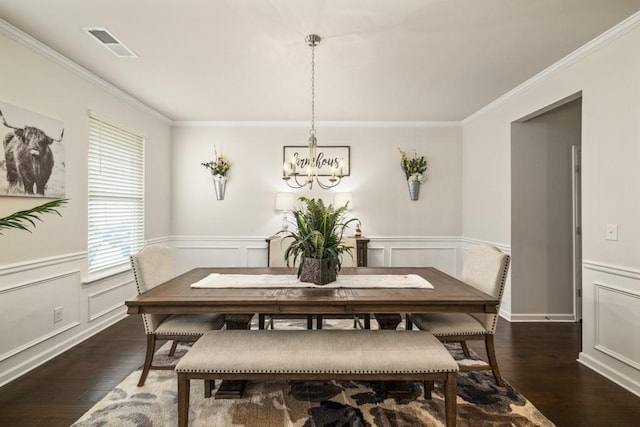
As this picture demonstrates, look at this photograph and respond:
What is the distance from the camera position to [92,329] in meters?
3.28

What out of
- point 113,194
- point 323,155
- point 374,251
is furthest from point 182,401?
point 323,155

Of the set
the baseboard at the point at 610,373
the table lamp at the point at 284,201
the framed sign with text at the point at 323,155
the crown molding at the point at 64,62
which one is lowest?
the baseboard at the point at 610,373

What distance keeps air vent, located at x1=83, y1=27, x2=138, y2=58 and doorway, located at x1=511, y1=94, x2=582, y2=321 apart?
151 inches

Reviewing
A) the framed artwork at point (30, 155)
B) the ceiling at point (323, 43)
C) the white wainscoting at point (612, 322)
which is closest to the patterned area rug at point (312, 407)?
the white wainscoting at point (612, 322)

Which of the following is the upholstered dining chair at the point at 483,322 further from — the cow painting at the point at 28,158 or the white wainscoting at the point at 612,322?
the cow painting at the point at 28,158

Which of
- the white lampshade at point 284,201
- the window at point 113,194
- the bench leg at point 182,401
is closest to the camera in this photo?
the bench leg at point 182,401

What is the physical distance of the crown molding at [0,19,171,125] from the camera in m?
2.41

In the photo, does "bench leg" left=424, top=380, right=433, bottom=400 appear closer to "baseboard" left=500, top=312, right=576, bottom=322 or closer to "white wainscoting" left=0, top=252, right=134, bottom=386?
"baseboard" left=500, top=312, right=576, bottom=322

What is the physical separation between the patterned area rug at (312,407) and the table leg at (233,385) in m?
0.03

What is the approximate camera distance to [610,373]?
8.09ft

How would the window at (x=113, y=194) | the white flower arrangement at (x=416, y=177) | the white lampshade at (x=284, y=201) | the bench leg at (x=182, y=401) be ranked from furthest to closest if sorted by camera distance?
the white flower arrangement at (x=416, y=177) < the white lampshade at (x=284, y=201) < the window at (x=113, y=194) < the bench leg at (x=182, y=401)

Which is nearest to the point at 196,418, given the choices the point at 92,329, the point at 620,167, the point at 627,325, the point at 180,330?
the point at 180,330

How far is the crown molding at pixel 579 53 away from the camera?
2.34 meters


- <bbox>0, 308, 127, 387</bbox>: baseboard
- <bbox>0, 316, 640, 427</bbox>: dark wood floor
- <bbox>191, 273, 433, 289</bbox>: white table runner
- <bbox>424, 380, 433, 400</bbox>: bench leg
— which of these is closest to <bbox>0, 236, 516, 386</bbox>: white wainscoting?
<bbox>0, 308, 127, 387</bbox>: baseboard
